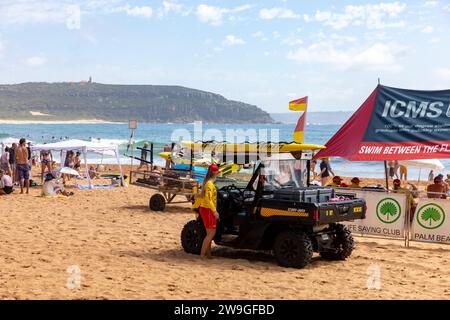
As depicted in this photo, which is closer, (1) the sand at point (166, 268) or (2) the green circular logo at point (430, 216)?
(1) the sand at point (166, 268)

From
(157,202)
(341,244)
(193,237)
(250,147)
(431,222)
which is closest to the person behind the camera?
(341,244)

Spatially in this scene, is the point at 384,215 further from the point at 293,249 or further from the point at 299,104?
the point at 299,104

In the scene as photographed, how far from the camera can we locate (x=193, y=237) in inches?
423

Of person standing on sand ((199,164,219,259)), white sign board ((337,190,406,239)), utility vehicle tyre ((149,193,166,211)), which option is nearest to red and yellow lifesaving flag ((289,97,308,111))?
utility vehicle tyre ((149,193,166,211))

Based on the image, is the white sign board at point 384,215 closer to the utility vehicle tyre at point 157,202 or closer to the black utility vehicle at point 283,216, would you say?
the black utility vehicle at point 283,216

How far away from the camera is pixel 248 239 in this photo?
399 inches

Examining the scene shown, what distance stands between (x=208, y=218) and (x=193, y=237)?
0.78 metres

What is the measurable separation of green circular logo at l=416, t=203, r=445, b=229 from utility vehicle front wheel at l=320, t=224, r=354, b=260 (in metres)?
2.51

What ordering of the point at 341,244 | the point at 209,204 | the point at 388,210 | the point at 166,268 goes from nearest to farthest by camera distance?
the point at 166,268, the point at 209,204, the point at 341,244, the point at 388,210

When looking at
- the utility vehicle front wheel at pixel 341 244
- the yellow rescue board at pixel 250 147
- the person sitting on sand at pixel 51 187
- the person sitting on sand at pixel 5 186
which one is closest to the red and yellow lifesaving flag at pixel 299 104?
the yellow rescue board at pixel 250 147

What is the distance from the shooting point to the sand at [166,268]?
806cm

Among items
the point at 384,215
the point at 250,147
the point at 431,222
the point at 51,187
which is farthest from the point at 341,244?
the point at 51,187

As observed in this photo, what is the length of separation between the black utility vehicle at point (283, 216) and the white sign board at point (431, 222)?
8.12ft
